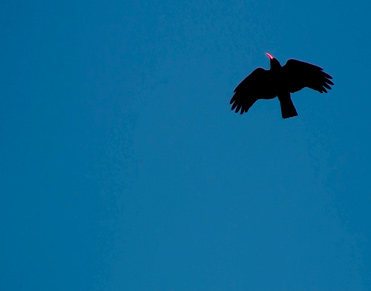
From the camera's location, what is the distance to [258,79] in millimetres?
9812

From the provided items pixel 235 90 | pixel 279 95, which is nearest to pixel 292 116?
pixel 279 95

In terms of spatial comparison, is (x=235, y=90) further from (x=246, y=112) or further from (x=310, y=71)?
(x=310, y=71)

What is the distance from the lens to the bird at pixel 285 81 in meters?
9.48

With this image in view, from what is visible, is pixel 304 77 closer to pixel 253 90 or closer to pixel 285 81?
pixel 285 81

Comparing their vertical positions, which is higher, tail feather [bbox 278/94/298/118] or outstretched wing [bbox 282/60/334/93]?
outstretched wing [bbox 282/60/334/93]

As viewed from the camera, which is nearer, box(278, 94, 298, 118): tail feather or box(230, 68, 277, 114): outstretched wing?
box(278, 94, 298, 118): tail feather

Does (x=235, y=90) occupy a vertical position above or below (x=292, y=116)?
above

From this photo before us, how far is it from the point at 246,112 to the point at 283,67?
1.30m

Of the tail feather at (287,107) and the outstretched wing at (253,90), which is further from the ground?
the outstretched wing at (253,90)

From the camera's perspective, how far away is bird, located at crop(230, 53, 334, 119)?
9.48 m

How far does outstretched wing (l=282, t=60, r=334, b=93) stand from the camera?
9516 millimetres

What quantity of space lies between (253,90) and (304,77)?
1.11 m

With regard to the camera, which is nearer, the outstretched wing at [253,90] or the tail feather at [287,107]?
the tail feather at [287,107]

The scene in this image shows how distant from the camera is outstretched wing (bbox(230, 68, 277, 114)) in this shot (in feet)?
31.9
